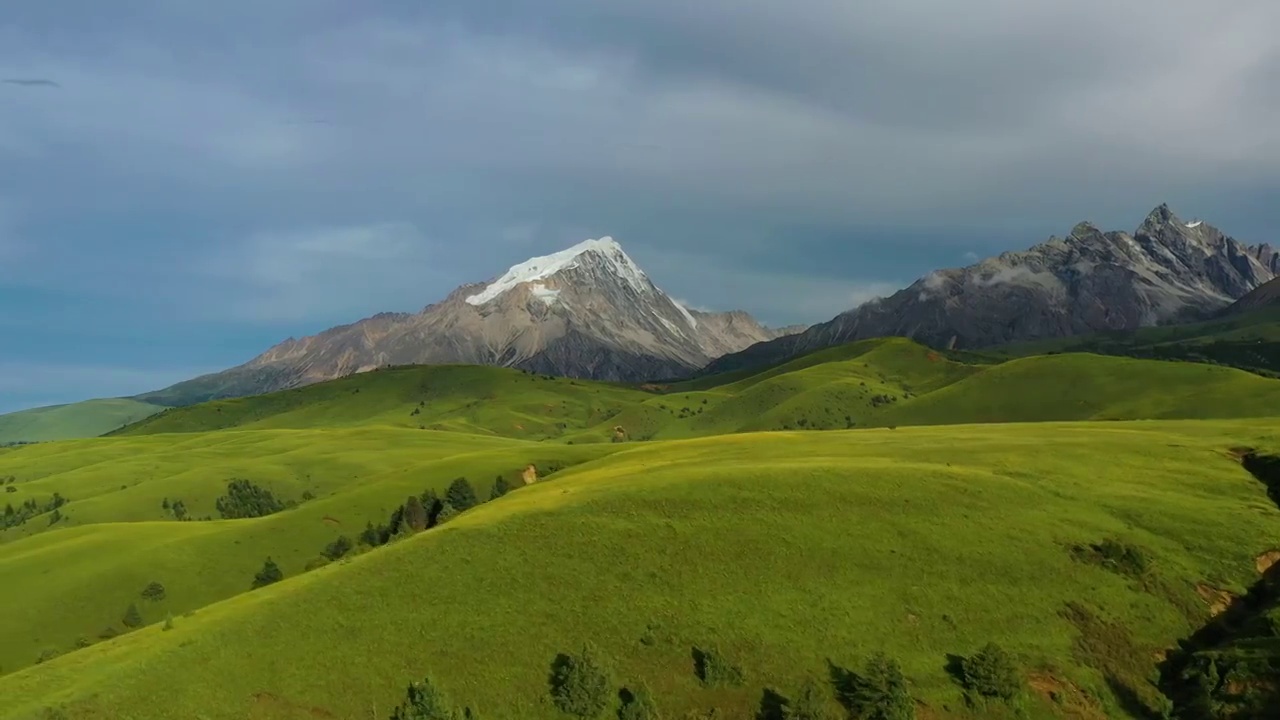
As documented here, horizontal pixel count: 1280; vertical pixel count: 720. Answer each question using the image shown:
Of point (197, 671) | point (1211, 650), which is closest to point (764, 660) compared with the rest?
point (1211, 650)

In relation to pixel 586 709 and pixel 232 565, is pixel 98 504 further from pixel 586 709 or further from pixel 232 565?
pixel 586 709

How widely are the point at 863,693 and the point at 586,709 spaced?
53.0 ft

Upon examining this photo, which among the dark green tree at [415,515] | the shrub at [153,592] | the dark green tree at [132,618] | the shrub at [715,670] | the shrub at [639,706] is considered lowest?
the dark green tree at [132,618]

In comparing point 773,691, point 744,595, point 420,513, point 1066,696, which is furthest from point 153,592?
point 1066,696

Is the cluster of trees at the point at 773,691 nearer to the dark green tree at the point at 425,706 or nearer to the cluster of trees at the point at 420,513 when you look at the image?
the dark green tree at the point at 425,706

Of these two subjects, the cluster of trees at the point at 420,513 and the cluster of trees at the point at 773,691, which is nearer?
the cluster of trees at the point at 773,691

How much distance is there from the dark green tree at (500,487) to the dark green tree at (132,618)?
6343 centimetres

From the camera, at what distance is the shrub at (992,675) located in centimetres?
5378

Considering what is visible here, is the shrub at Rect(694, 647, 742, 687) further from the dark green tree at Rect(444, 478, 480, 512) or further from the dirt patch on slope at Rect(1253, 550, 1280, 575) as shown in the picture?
the dark green tree at Rect(444, 478, 480, 512)

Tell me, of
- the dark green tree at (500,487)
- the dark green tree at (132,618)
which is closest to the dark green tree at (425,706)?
the dark green tree at (132,618)

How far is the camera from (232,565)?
123938 millimetres

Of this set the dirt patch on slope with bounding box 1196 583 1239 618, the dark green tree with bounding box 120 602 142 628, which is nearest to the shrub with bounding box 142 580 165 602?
the dark green tree with bounding box 120 602 142 628

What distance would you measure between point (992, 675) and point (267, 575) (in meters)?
93.8

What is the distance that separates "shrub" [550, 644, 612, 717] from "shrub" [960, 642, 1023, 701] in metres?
21.9
